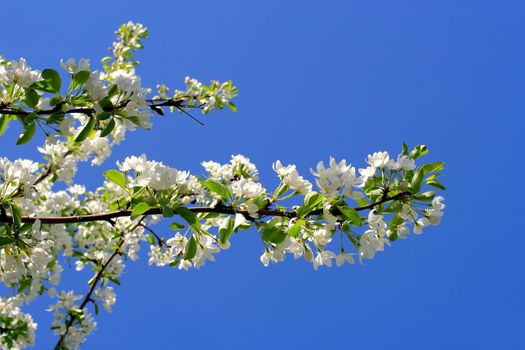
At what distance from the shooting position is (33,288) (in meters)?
5.09

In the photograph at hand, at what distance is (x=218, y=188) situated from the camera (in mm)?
2107

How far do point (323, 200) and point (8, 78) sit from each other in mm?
1665

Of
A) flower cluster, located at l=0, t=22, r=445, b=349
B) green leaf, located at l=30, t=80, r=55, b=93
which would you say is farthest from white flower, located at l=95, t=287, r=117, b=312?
green leaf, located at l=30, t=80, r=55, b=93

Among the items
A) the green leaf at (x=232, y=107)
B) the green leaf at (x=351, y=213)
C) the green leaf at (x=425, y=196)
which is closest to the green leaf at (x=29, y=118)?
the green leaf at (x=351, y=213)

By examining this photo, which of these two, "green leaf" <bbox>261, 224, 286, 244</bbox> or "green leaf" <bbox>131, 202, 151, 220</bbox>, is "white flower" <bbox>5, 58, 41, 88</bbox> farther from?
"green leaf" <bbox>261, 224, 286, 244</bbox>

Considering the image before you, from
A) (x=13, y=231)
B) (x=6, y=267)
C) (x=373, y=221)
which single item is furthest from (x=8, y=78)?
(x=373, y=221)

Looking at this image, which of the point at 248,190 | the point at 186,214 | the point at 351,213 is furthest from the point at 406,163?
the point at 186,214

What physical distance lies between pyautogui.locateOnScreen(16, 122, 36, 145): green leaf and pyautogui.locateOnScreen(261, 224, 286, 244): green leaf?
130cm

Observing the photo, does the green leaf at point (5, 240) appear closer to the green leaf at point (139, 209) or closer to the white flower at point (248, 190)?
the green leaf at point (139, 209)

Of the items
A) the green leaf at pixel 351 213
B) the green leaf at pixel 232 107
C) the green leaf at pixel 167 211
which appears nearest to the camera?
the green leaf at pixel 167 211

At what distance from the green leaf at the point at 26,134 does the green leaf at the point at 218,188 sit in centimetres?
97

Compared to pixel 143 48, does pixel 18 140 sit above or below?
below

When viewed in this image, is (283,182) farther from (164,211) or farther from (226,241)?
(164,211)

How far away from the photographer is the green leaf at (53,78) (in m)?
2.14
